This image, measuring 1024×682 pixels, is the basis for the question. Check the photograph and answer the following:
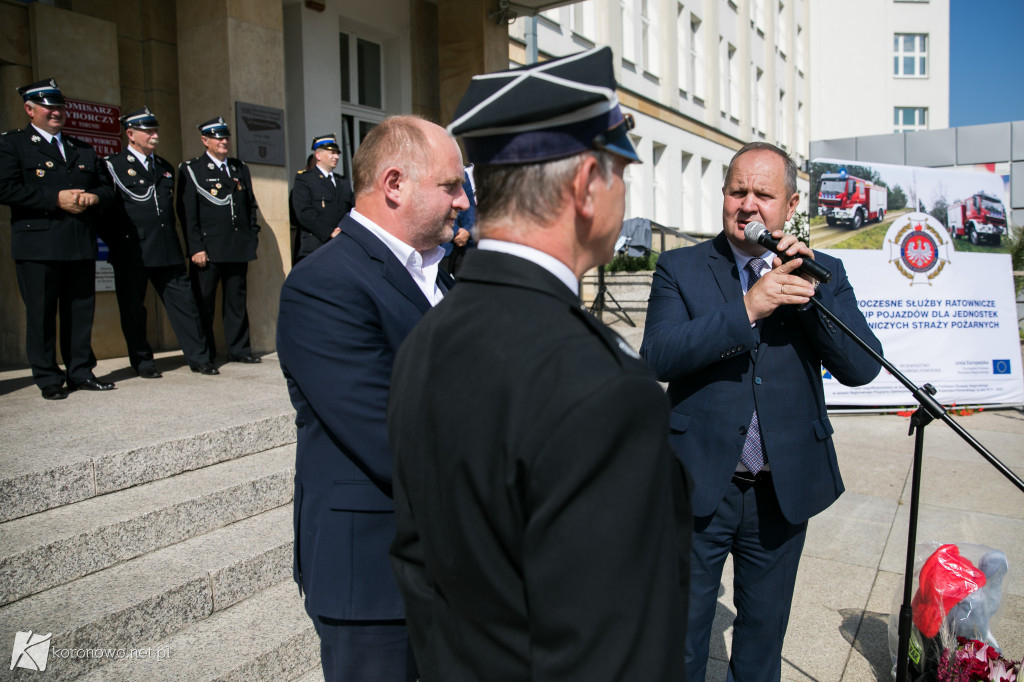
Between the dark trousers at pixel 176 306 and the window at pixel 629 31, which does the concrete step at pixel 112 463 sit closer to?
the dark trousers at pixel 176 306

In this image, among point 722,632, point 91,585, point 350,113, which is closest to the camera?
point 91,585

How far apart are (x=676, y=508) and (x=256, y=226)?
6.43 metres

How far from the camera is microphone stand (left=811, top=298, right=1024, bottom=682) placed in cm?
201

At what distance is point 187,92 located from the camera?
279 inches

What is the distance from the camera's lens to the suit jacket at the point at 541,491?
946 millimetres

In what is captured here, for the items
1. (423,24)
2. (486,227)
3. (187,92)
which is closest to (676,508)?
(486,227)

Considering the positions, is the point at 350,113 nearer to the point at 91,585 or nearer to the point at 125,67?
the point at 125,67

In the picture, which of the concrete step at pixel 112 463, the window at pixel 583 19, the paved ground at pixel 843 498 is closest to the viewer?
the concrete step at pixel 112 463

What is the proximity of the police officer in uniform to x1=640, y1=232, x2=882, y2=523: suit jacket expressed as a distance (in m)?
4.80

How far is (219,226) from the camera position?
6.45 m

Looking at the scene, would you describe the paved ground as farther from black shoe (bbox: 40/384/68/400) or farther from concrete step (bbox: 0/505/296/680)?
concrete step (bbox: 0/505/296/680)

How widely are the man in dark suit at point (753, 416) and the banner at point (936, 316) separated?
5.63 m

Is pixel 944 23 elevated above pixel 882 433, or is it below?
above

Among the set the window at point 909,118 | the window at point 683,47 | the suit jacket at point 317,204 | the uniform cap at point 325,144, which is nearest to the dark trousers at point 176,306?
the suit jacket at point 317,204
